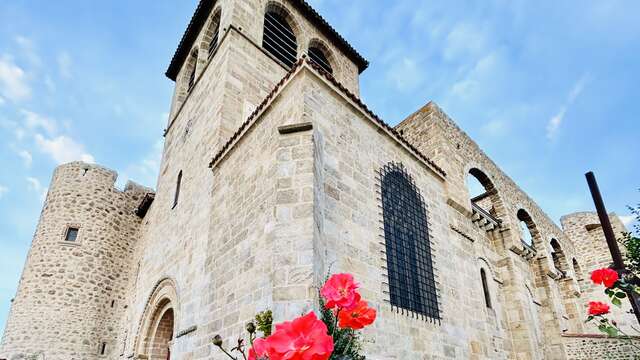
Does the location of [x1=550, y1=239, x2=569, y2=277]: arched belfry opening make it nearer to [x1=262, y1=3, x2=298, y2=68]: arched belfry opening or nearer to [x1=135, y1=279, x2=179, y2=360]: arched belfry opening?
[x1=262, y1=3, x2=298, y2=68]: arched belfry opening

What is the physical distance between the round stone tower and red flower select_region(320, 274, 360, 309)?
9852 mm

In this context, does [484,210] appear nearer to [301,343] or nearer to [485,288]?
[485,288]

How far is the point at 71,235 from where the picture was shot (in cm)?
1116

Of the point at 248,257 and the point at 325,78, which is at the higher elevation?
the point at 325,78

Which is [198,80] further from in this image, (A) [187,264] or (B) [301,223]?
(B) [301,223]

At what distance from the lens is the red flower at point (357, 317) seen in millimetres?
1777

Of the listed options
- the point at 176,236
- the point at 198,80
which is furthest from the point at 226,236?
the point at 198,80

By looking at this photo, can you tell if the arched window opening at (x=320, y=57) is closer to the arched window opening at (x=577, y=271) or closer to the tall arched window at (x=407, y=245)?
the tall arched window at (x=407, y=245)

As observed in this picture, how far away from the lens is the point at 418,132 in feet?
32.1

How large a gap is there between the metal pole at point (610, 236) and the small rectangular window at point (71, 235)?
12.8 meters

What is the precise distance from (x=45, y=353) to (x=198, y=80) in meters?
8.28

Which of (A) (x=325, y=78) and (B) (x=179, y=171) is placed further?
(B) (x=179, y=171)

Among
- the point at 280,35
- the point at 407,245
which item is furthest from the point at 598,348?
the point at 280,35

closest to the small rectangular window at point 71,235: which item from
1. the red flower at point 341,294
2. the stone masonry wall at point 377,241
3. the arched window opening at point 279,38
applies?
the arched window opening at point 279,38
